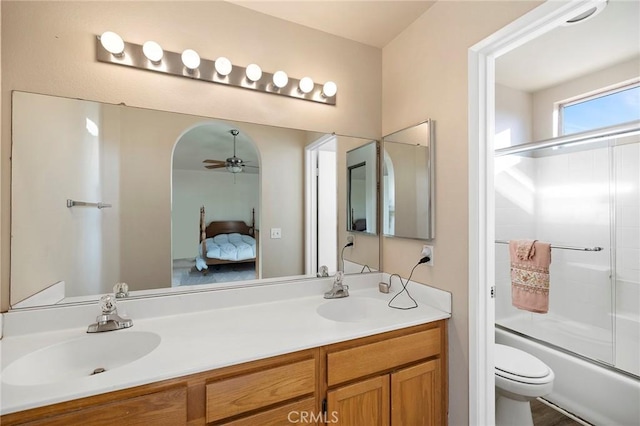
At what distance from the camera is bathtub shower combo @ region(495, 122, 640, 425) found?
1833mm

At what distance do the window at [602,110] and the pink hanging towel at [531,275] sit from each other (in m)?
0.93

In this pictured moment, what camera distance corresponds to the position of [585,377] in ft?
6.00

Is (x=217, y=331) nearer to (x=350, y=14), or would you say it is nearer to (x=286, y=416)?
(x=286, y=416)

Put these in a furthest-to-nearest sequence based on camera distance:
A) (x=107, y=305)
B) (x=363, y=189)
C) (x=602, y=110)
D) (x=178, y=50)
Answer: (x=602, y=110) → (x=363, y=189) → (x=178, y=50) → (x=107, y=305)

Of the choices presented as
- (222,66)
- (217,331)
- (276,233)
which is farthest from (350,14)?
(217,331)

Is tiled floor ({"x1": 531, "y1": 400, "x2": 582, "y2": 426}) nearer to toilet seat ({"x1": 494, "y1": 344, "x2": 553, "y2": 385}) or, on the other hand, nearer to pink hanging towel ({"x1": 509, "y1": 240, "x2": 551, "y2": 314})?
toilet seat ({"x1": 494, "y1": 344, "x2": 553, "y2": 385})

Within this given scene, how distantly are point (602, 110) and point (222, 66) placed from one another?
290 cm

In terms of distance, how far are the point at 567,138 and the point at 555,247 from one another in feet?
3.28

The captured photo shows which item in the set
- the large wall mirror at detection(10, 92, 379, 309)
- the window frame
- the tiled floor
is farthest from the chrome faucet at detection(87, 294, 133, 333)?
the window frame

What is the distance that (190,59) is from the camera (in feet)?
4.53

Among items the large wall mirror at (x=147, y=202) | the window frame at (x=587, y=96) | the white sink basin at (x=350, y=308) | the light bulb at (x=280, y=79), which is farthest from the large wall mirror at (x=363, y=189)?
the window frame at (x=587, y=96)

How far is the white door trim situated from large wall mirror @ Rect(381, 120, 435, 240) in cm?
24

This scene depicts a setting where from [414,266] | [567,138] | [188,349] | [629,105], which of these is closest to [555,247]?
[567,138]

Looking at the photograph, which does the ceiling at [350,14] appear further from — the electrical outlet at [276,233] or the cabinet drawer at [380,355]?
the cabinet drawer at [380,355]
